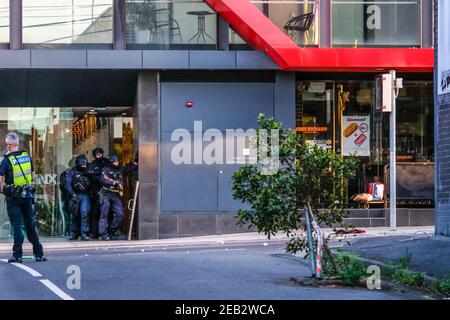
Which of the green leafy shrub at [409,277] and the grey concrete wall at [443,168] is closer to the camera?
the green leafy shrub at [409,277]

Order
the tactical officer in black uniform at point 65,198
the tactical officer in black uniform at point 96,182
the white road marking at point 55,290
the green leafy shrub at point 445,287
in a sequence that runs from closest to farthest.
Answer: the white road marking at point 55,290 < the green leafy shrub at point 445,287 < the tactical officer in black uniform at point 96,182 < the tactical officer in black uniform at point 65,198

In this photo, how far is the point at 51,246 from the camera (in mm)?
20141

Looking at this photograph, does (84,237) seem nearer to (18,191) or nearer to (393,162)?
(393,162)

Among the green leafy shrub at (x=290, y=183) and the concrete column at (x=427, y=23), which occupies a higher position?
the concrete column at (x=427, y=23)

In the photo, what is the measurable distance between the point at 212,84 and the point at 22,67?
4.08m

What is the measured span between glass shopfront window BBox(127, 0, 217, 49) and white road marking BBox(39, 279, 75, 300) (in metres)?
11.1

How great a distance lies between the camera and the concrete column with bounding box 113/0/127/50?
21.8 meters

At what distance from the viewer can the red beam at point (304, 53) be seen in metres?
21.0

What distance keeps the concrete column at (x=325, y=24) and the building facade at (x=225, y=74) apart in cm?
3

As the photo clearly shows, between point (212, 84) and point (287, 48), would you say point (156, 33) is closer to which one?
point (212, 84)

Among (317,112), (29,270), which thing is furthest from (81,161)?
(29,270)

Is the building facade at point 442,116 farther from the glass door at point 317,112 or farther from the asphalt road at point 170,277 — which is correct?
the glass door at point 317,112

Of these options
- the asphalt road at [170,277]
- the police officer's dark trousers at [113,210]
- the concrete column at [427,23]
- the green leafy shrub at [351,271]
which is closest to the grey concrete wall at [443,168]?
the asphalt road at [170,277]

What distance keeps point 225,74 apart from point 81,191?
159 inches
